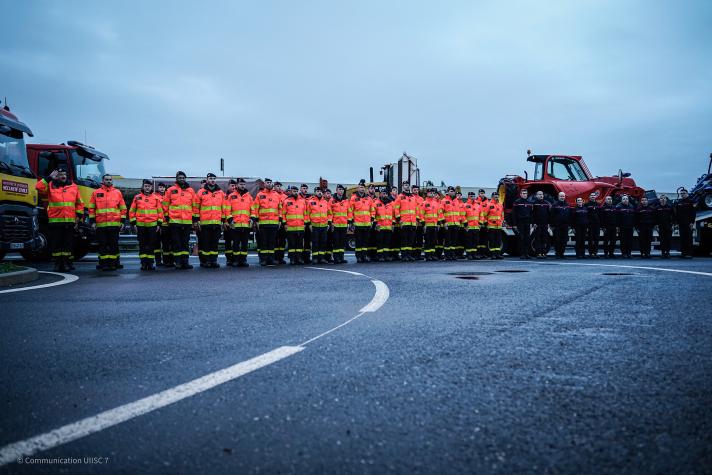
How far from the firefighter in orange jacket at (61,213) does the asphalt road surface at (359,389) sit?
618 cm

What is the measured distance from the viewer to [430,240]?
15.7m

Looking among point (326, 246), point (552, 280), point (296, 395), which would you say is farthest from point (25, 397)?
point (326, 246)

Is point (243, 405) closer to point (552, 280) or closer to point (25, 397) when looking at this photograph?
point (25, 397)

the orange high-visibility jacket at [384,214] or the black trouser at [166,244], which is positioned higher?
the orange high-visibility jacket at [384,214]

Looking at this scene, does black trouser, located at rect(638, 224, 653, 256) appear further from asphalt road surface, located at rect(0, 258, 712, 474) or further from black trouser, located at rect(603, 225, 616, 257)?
asphalt road surface, located at rect(0, 258, 712, 474)

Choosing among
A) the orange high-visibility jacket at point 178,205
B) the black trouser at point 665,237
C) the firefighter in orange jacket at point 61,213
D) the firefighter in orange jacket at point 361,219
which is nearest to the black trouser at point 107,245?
the firefighter in orange jacket at point 61,213

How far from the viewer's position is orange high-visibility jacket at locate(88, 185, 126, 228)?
36.8ft

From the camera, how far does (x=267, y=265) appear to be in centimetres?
1291

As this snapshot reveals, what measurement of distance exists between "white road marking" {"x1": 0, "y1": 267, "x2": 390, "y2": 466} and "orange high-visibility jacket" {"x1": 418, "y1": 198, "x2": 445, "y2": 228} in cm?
1246

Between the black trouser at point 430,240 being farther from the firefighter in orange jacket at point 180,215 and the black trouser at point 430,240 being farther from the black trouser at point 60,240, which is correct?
the black trouser at point 60,240

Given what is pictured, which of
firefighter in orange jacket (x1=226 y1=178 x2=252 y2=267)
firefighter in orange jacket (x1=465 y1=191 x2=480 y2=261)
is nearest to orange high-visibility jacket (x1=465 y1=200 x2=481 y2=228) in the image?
Result: firefighter in orange jacket (x1=465 y1=191 x2=480 y2=261)

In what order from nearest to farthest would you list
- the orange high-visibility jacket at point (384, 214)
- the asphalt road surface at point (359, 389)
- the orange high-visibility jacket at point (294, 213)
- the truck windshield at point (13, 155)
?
the asphalt road surface at point (359, 389), the truck windshield at point (13, 155), the orange high-visibility jacket at point (294, 213), the orange high-visibility jacket at point (384, 214)

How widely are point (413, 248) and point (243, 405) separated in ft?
46.3

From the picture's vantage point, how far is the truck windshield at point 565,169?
1730 centimetres
